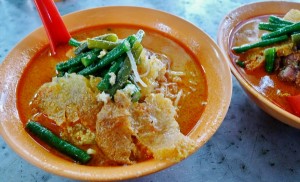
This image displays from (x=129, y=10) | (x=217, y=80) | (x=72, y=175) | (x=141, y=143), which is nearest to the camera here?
(x=72, y=175)

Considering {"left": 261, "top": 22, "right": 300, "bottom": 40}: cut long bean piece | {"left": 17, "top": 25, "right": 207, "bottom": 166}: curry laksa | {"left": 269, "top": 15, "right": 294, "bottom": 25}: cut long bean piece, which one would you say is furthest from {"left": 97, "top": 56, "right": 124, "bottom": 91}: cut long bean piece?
{"left": 269, "top": 15, "right": 294, "bottom": 25}: cut long bean piece

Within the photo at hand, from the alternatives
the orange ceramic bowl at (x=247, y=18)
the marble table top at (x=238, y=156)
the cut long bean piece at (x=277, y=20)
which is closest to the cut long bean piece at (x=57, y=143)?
the marble table top at (x=238, y=156)

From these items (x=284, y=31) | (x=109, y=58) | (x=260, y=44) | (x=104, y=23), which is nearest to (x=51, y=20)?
(x=104, y=23)

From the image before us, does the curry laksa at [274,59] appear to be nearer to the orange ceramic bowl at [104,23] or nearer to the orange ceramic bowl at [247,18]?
the orange ceramic bowl at [247,18]

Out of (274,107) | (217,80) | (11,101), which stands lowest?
(274,107)

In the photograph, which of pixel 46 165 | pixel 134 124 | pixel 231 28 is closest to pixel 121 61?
pixel 134 124

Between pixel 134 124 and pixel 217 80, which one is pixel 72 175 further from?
pixel 217 80
